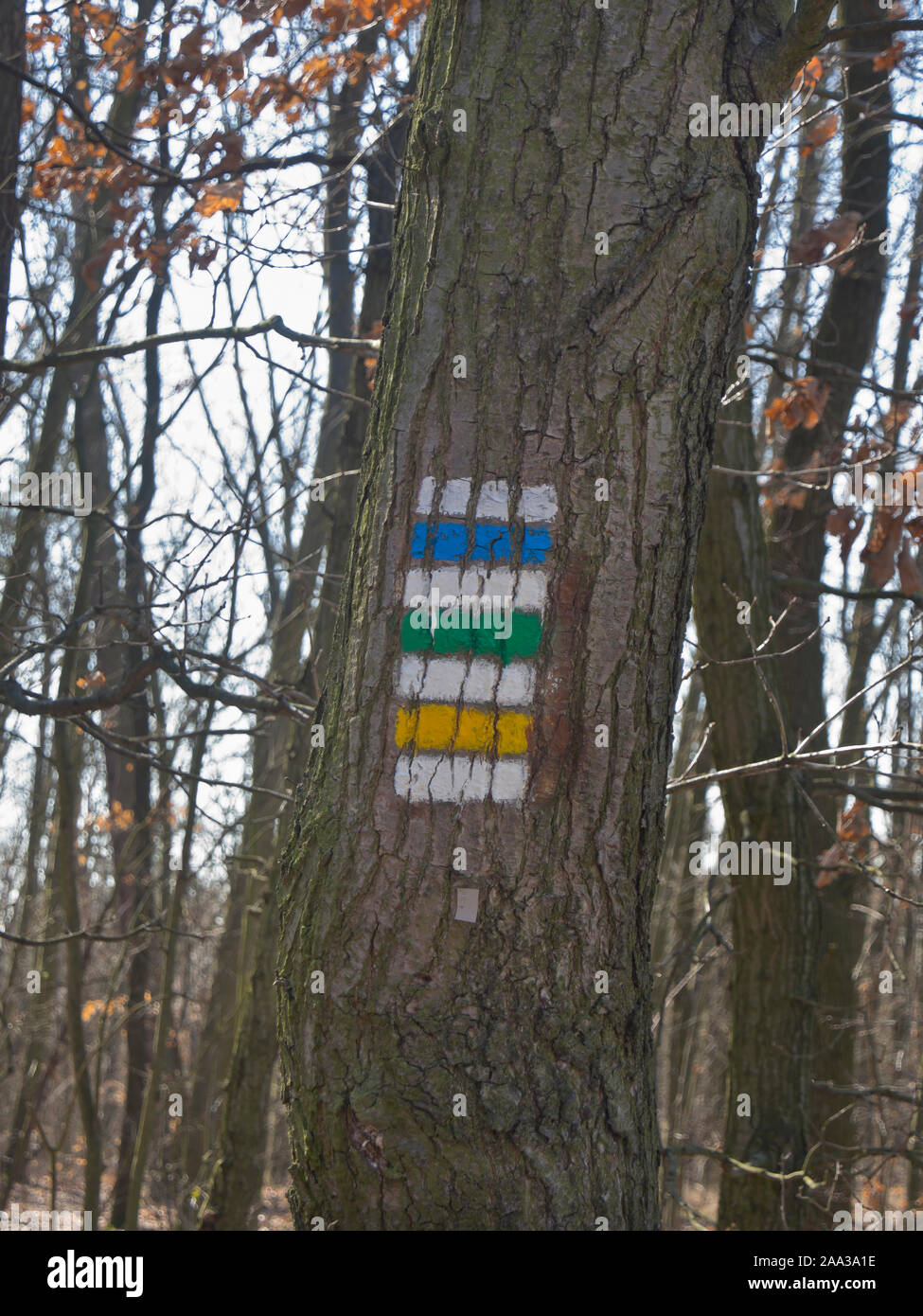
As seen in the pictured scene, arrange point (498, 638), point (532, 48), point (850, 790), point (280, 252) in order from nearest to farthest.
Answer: point (498, 638)
point (532, 48)
point (280, 252)
point (850, 790)

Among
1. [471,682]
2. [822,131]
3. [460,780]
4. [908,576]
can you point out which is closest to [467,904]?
[460,780]

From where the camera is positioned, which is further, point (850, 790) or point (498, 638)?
point (850, 790)

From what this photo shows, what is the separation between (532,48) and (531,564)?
2.90 feet

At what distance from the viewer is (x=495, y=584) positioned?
1705mm

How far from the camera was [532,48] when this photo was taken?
5.91 ft

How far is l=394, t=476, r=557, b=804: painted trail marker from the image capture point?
1.67 meters

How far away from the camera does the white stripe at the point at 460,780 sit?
1.65m

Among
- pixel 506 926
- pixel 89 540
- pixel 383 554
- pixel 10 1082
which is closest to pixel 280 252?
pixel 89 540

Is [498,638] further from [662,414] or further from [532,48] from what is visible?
[532,48]

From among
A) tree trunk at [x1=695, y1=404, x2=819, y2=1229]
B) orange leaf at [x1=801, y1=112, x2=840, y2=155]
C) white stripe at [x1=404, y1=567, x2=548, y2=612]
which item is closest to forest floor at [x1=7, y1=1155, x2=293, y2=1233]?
tree trunk at [x1=695, y1=404, x2=819, y2=1229]

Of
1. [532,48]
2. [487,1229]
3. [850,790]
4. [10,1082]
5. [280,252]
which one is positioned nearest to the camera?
[487,1229]

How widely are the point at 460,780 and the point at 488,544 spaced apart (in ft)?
1.23

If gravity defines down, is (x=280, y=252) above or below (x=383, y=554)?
above

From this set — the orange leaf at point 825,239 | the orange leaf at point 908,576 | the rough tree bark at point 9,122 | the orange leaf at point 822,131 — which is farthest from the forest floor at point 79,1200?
the orange leaf at point 822,131
